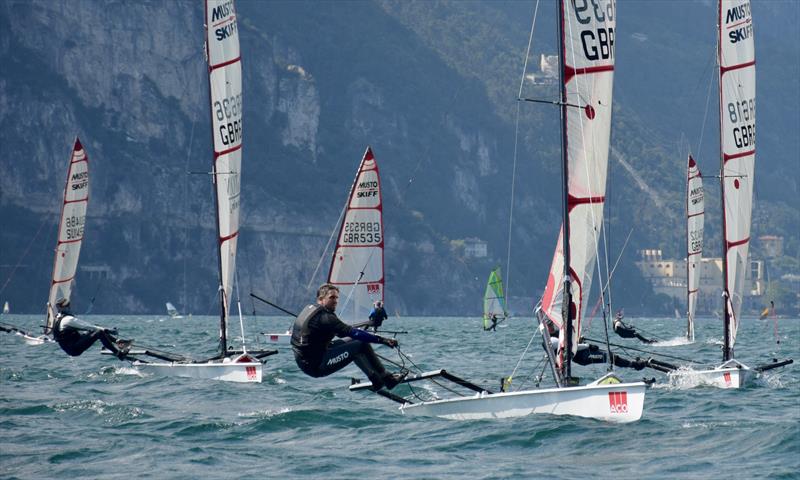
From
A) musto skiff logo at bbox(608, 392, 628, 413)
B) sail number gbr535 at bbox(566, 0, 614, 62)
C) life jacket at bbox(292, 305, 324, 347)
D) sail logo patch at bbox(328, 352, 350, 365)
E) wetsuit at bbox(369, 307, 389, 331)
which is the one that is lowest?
musto skiff logo at bbox(608, 392, 628, 413)

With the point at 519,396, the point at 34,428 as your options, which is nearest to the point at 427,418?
the point at 519,396

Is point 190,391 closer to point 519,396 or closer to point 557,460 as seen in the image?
point 519,396

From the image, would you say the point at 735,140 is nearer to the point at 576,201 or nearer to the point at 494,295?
the point at 576,201

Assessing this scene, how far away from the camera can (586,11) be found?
69.3 ft

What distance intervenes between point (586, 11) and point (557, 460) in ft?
23.9

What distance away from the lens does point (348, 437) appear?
1897 centimetres

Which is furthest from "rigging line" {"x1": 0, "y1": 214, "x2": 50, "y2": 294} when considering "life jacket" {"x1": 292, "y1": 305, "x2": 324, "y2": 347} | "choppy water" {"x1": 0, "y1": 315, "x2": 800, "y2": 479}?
"life jacket" {"x1": 292, "y1": 305, "x2": 324, "y2": 347}

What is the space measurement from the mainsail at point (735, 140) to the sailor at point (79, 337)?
477 inches

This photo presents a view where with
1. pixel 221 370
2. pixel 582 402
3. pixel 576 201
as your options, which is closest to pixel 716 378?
pixel 576 201

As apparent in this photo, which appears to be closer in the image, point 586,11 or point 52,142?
point 586,11

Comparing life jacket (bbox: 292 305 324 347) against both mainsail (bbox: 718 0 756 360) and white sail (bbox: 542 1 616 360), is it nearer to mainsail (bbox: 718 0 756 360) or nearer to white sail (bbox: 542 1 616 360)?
white sail (bbox: 542 1 616 360)

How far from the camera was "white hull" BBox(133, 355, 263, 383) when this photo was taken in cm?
2733

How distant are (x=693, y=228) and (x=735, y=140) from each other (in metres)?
23.0

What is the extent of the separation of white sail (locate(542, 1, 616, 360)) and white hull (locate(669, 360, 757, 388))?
6.35m
